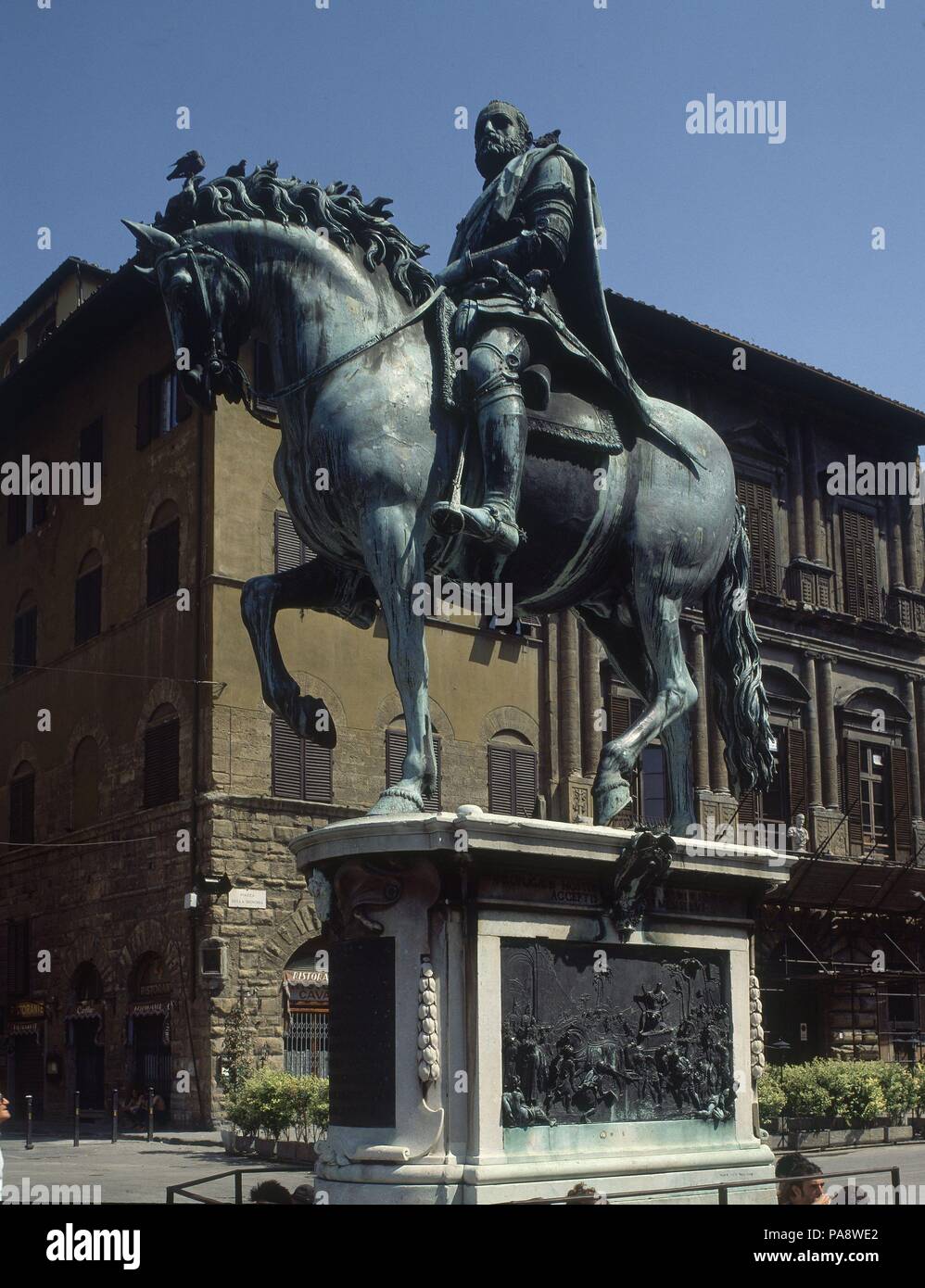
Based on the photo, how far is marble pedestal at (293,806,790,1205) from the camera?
9.21 meters

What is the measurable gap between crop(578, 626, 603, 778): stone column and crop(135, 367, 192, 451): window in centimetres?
959

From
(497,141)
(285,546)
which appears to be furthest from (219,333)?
(285,546)

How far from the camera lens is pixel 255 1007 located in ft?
95.1

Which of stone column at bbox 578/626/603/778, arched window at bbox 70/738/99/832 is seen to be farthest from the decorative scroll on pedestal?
arched window at bbox 70/738/99/832

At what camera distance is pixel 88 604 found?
34.8m

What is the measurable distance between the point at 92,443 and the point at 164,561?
504 cm

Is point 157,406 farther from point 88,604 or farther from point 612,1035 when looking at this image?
point 612,1035

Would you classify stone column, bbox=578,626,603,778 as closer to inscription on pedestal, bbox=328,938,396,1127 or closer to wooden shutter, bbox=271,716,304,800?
wooden shutter, bbox=271,716,304,800

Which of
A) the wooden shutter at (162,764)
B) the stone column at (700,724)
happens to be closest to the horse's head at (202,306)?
the wooden shutter at (162,764)

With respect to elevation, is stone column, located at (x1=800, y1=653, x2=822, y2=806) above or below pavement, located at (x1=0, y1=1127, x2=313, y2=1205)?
above

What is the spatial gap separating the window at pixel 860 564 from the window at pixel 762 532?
2.80m

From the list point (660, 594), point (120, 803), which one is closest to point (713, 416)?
point (120, 803)

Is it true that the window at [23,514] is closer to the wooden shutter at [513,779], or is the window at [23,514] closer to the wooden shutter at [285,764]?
the wooden shutter at [285,764]
